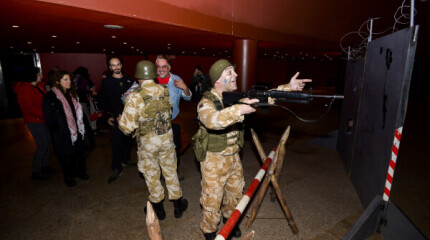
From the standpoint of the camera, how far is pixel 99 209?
3.29m

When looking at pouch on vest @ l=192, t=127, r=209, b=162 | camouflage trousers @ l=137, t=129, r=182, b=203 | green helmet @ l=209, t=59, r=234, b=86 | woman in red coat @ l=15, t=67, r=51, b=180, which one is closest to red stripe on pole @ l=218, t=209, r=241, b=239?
pouch on vest @ l=192, t=127, r=209, b=162

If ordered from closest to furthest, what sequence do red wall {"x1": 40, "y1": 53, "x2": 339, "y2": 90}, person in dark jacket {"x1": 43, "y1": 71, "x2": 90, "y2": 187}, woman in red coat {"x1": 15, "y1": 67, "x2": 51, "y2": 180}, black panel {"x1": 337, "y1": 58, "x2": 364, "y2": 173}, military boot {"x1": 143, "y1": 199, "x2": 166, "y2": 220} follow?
1. military boot {"x1": 143, "y1": 199, "x2": 166, "y2": 220}
2. person in dark jacket {"x1": 43, "y1": 71, "x2": 90, "y2": 187}
3. woman in red coat {"x1": 15, "y1": 67, "x2": 51, "y2": 180}
4. black panel {"x1": 337, "y1": 58, "x2": 364, "y2": 173}
5. red wall {"x1": 40, "y1": 53, "x2": 339, "y2": 90}

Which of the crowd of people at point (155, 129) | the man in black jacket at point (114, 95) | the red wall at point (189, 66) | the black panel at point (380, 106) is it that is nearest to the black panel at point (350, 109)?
the black panel at point (380, 106)

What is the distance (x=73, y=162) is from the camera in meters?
3.94

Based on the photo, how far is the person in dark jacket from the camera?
3347 mm

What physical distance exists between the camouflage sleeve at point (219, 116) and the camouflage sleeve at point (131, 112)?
0.91m

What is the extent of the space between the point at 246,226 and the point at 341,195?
1.73 m

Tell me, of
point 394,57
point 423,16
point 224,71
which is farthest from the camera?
point 423,16

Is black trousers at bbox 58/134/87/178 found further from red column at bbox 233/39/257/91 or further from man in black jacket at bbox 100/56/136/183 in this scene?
red column at bbox 233/39/257/91

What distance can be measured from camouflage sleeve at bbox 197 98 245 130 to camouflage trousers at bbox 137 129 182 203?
0.96 meters

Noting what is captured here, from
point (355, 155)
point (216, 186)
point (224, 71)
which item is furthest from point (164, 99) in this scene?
point (355, 155)

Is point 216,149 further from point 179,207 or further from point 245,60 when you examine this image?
point 245,60

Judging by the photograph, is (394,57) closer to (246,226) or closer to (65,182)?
(246,226)

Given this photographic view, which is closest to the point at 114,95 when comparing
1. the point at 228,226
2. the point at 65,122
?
the point at 65,122
